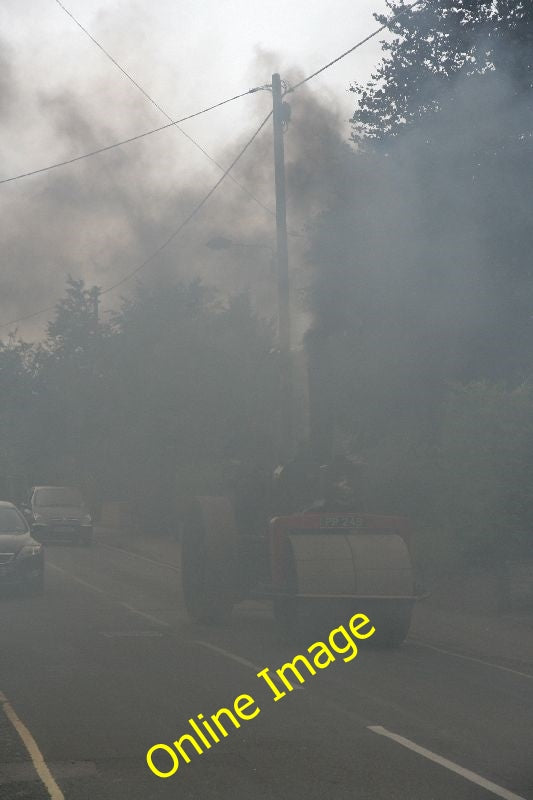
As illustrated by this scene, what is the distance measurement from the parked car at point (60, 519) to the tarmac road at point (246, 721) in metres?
18.0

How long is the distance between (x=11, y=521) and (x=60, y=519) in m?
13.7

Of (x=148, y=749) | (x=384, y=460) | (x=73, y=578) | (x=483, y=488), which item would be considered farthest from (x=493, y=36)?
(x=148, y=749)

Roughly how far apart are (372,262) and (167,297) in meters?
14.2

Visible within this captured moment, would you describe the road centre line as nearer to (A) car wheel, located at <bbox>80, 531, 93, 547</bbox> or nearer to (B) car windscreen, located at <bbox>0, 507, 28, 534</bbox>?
(B) car windscreen, located at <bbox>0, 507, 28, 534</bbox>

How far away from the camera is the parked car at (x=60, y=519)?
32.3 meters

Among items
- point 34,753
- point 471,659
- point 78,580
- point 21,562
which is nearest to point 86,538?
point 78,580

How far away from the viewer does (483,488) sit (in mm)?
15891

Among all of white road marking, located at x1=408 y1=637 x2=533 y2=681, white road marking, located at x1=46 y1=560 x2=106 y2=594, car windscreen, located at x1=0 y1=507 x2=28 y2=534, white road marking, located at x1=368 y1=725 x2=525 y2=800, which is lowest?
white road marking, located at x1=368 y1=725 x2=525 y2=800

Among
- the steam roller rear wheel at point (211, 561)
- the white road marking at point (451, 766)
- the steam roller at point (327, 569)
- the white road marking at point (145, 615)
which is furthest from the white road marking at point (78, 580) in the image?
the white road marking at point (451, 766)

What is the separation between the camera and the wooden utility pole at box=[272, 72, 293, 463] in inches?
785

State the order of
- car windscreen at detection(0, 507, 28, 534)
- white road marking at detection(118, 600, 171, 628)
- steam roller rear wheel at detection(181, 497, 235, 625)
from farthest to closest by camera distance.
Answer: car windscreen at detection(0, 507, 28, 534) < white road marking at detection(118, 600, 171, 628) < steam roller rear wheel at detection(181, 497, 235, 625)

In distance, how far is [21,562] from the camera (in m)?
17.4

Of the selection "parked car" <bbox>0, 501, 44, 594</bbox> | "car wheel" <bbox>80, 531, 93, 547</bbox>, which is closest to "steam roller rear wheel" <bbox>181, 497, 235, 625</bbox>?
"parked car" <bbox>0, 501, 44, 594</bbox>

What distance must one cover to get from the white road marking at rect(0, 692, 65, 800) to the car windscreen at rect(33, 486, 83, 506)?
24.8 m
